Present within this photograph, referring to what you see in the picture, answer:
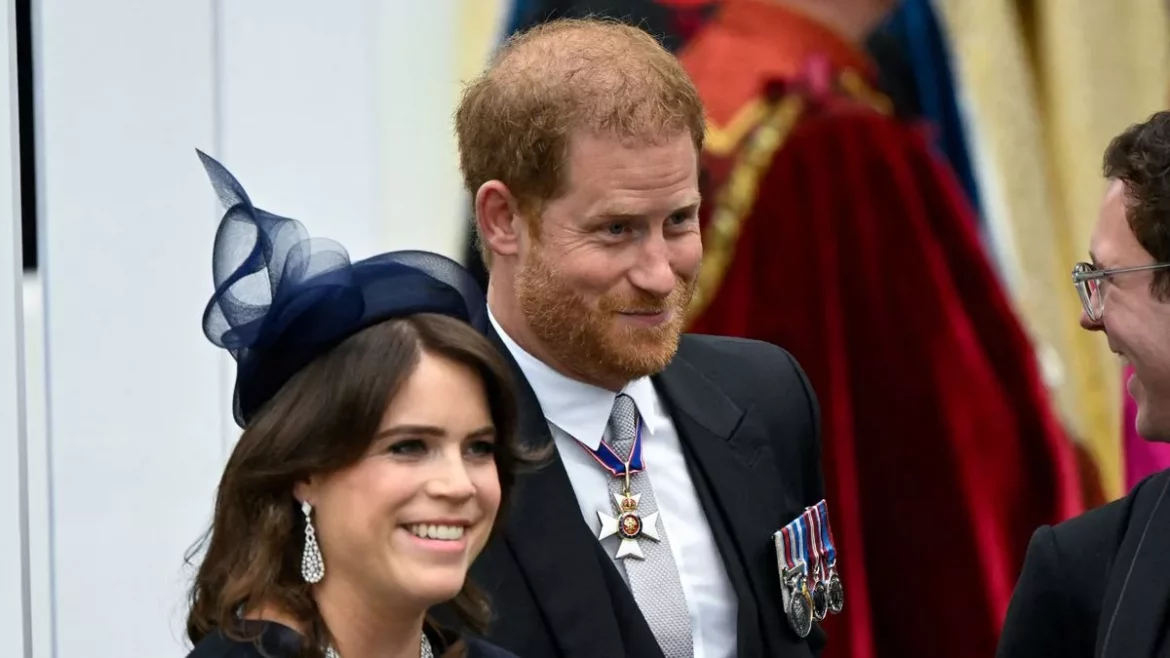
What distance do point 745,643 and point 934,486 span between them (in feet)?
3.32

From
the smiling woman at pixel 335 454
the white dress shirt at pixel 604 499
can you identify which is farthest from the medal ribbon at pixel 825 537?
the smiling woman at pixel 335 454

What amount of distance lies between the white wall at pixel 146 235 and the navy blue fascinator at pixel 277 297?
72 cm

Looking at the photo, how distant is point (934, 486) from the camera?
9.55 feet

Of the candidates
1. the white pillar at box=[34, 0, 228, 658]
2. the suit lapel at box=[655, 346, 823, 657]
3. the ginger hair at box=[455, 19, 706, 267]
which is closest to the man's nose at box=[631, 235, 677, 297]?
the ginger hair at box=[455, 19, 706, 267]

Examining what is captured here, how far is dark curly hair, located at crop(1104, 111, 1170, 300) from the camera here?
186cm

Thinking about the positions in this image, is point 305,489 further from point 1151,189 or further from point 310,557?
point 1151,189

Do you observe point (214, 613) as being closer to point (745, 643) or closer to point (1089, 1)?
point (745, 643)

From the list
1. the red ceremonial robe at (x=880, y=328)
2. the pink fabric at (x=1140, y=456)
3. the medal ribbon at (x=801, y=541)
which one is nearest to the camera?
the medal ribbon at (x=801, y=541)

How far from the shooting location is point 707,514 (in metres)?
2.09

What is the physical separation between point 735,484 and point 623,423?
18cm

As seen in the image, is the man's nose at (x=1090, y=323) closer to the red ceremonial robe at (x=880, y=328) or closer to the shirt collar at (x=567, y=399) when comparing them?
the shirt collar at (x=567, y=399)

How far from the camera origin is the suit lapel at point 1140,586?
1808mm

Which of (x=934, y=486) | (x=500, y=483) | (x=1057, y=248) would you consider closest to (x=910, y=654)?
(x=934, y=486)

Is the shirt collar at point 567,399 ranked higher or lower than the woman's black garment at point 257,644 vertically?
higher
